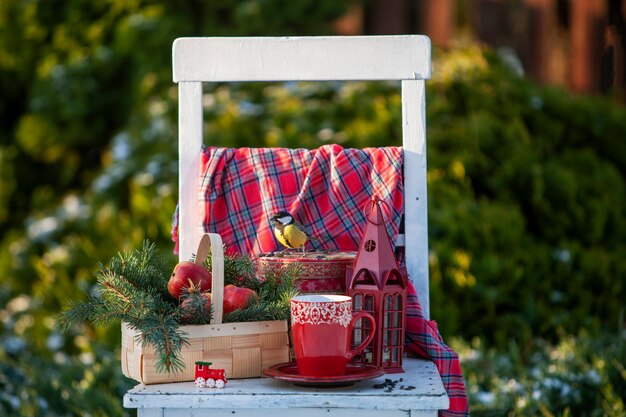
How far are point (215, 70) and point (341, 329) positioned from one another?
0.75 metres

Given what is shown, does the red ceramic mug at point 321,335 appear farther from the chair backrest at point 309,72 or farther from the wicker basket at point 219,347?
the chair backrest at point 309,72

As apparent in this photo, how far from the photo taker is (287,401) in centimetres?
158

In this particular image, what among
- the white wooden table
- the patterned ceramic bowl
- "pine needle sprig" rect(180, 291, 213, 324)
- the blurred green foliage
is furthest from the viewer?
the blurred green foliage

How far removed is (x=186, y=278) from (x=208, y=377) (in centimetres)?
19

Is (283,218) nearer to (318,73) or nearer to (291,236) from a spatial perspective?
(291,236)

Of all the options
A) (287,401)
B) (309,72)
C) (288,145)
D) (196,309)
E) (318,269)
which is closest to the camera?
(287,401)

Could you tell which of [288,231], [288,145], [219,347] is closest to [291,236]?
[288,231]

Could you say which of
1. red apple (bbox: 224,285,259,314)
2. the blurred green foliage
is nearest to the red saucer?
red apple (bbox: 224,285,259,314)

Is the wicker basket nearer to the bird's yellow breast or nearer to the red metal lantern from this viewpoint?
the red metal lantern

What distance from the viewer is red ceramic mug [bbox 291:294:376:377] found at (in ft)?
5.38

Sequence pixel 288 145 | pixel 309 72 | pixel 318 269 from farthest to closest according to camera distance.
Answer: pixel 288 145, pixel 309 72, pixel 318 269

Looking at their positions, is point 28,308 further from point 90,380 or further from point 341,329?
point 341,329

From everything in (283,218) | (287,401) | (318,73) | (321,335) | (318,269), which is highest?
(318,73)

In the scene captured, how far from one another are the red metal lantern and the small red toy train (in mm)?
284
